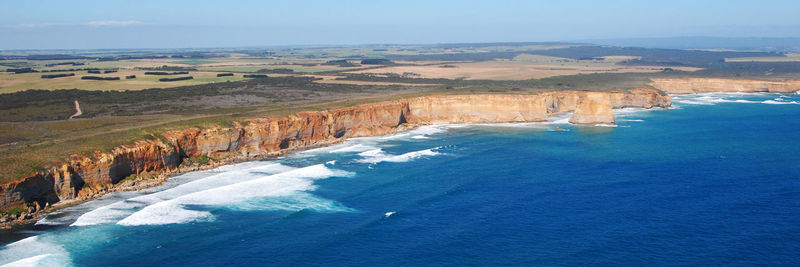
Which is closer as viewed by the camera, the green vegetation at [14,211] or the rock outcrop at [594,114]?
the green vegetation at [14,211]

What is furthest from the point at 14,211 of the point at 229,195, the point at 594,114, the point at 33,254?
the point at 594,114

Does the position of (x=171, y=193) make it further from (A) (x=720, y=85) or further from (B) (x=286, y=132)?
(A) (x=720, y=85)

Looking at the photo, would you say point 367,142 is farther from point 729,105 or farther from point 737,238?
point 729,105

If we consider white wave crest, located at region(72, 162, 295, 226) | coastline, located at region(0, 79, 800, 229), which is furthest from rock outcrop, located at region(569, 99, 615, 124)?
white wave crest, located at region(72, 162, 295, 226)

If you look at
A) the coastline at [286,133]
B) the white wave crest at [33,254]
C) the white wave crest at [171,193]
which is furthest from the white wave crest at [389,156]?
the white wave crest at [33,254]

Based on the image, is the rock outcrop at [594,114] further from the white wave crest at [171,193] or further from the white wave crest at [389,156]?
the white wave crest at [171,193]

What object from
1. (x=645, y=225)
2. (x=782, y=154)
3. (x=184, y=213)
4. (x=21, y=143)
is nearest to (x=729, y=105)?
(x=782, y=154)
